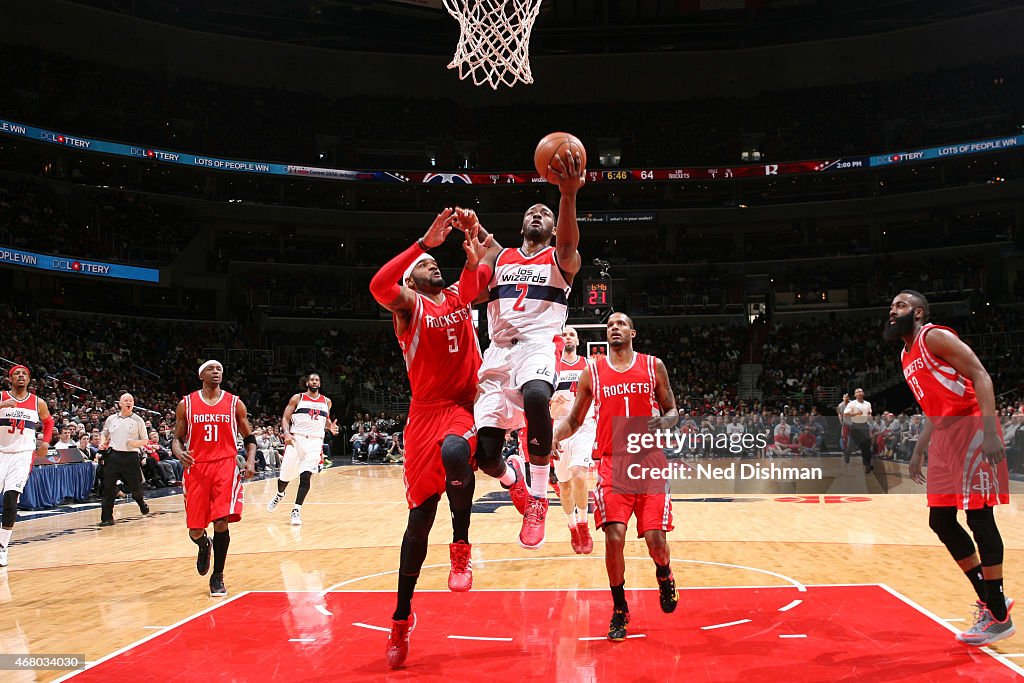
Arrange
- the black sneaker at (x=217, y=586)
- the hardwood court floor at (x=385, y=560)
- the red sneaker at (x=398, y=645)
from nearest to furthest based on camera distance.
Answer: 1. the red sneaker at (x=398, y=645)
2. the hardwood court floor at (x=385, y=560)
3. the black sneaker at (x=217, y=586)

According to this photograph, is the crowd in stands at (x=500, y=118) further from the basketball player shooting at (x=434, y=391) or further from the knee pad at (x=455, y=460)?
the knee pad at (x=455, y=460)

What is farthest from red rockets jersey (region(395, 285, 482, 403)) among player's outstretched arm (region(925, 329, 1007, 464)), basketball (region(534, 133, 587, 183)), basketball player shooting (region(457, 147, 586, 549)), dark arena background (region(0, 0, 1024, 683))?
dark arena background (region(0, 0, 1024, 683))

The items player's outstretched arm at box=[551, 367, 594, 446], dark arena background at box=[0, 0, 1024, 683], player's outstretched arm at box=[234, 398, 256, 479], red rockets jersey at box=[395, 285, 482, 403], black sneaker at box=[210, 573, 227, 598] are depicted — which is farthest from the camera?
dark arena background at box=[0, 0, 1024, 683]

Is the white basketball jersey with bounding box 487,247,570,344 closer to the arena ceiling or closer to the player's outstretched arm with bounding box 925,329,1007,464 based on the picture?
the player's outstretched arm with bounding box 925,329,1007,464

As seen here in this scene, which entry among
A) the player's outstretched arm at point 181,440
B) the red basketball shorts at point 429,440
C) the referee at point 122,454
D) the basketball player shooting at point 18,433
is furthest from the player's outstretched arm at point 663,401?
the referee at point 122,454

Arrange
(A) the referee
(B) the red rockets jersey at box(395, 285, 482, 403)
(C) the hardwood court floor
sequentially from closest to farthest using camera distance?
(B) the red rockets jersey at box(395, 285, 482, 403)
(C) the hardwood court floor
(A) the referee

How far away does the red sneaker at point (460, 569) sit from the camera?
17.3 feet

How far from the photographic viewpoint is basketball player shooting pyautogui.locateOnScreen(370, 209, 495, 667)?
5.39m

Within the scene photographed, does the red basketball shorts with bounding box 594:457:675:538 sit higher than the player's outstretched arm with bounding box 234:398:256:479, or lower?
lower

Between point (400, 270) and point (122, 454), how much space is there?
8.97m

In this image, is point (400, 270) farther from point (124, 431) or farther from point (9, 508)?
point (124, 431)

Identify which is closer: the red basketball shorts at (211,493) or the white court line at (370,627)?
the white court line at (370,627)

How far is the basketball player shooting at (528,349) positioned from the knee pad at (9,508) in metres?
6.54

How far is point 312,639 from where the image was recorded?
5938 millimetres
